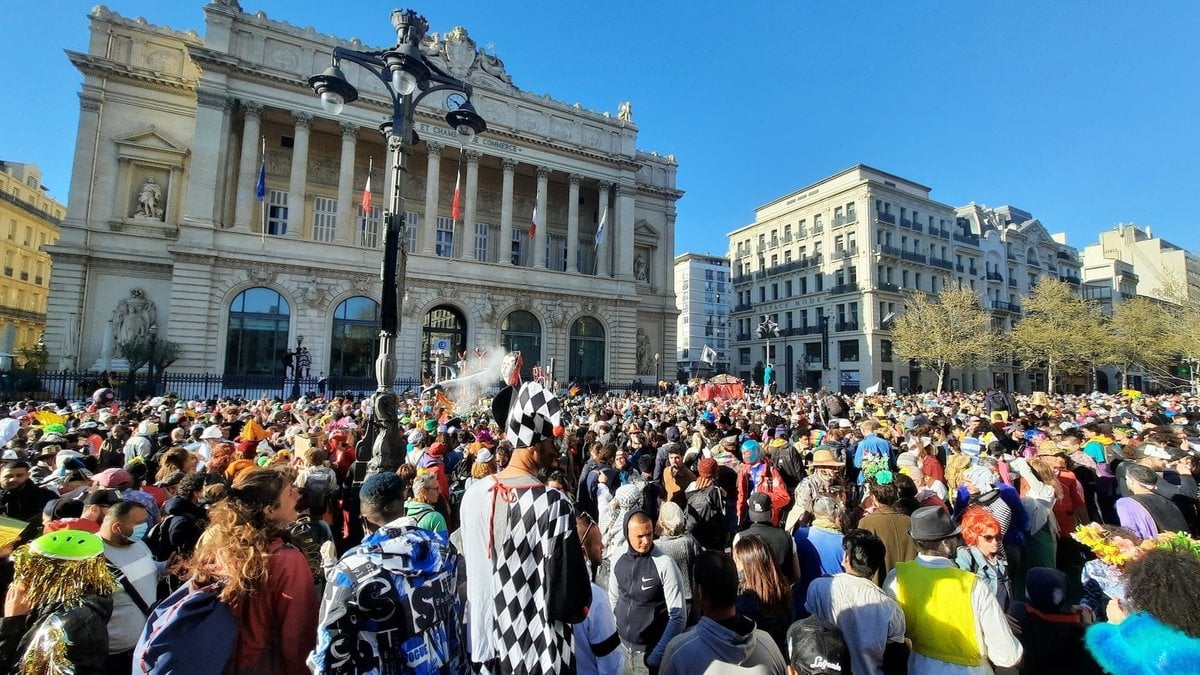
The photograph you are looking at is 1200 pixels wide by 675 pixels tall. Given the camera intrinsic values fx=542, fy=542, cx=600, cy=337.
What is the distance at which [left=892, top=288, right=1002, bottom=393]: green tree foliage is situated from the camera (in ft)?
130

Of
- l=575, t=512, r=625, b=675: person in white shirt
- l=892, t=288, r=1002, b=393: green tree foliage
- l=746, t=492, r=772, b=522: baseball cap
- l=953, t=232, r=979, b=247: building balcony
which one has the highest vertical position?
l=953, t=232, r=979, b=247: building balcony

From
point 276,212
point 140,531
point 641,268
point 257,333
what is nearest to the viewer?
point 140,531

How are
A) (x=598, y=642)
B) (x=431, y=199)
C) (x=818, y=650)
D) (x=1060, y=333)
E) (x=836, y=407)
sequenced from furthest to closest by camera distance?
(x=1060, y=333)
(x=431, y=199)
(x=836, y=407)
(x=598, y=642)
(x=818, y=650)

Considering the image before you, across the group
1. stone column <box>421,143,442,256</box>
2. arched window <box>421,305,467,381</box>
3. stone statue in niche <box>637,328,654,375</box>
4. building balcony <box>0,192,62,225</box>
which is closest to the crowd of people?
arched window <box>421,305,467,381</box>

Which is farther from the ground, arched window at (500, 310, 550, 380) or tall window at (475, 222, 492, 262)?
tall window at (475, 222, 492, 262)

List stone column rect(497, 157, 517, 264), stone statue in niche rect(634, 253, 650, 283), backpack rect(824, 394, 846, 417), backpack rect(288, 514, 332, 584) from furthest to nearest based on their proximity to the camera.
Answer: stone statue in niche rect(634, 253, 650, 283)
stone column rect(497, 157, 517, 264)
backpack rect(824, 394, 846, 417)
backpack rect(288, 514, 332, 584)

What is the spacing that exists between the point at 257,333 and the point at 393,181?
22967 mm

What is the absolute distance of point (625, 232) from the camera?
37.4 meters

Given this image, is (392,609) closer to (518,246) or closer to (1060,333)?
(518,246)

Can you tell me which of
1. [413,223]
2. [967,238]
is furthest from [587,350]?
[967,238]

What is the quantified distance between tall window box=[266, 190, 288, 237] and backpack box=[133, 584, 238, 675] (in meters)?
32.5

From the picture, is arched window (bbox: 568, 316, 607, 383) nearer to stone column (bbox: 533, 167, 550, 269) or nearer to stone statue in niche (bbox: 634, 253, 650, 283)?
stone column (bbox: 533, 167, 550, 269)

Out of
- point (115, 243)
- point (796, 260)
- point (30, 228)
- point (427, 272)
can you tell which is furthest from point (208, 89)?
point (796, 260)

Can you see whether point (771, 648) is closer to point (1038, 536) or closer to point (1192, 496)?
point (1038, 536)
